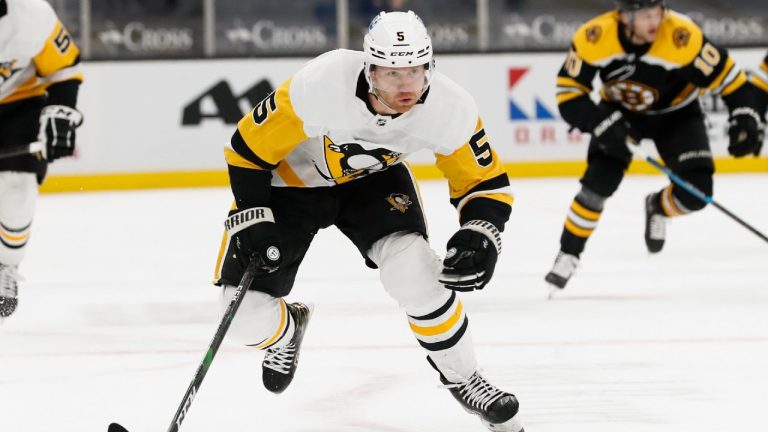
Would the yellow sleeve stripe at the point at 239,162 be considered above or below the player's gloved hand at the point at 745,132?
above

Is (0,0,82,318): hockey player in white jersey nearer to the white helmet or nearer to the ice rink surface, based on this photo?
the ice rink surface

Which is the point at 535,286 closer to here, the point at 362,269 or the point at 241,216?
the point at 362,269

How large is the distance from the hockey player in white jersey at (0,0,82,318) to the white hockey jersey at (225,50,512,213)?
1.59 m

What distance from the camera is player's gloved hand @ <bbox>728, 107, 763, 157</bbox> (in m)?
4.67

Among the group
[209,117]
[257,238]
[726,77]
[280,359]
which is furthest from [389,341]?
[209,117]

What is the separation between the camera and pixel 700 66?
4.73 meters

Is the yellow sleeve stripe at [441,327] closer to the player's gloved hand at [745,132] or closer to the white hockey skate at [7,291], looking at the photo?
the white hockey skate at [7,291]

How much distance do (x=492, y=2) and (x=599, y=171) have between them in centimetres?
484

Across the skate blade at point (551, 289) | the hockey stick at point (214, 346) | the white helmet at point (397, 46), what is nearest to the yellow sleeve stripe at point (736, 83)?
the skate blade at point (551, 289)

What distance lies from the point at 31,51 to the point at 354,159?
73.6 inches

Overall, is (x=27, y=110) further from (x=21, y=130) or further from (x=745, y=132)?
(x=745, y=132)

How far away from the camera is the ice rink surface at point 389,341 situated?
2943mm

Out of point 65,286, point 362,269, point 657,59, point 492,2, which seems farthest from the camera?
point 492,2

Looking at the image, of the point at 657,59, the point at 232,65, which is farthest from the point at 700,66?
the point at 232,65
